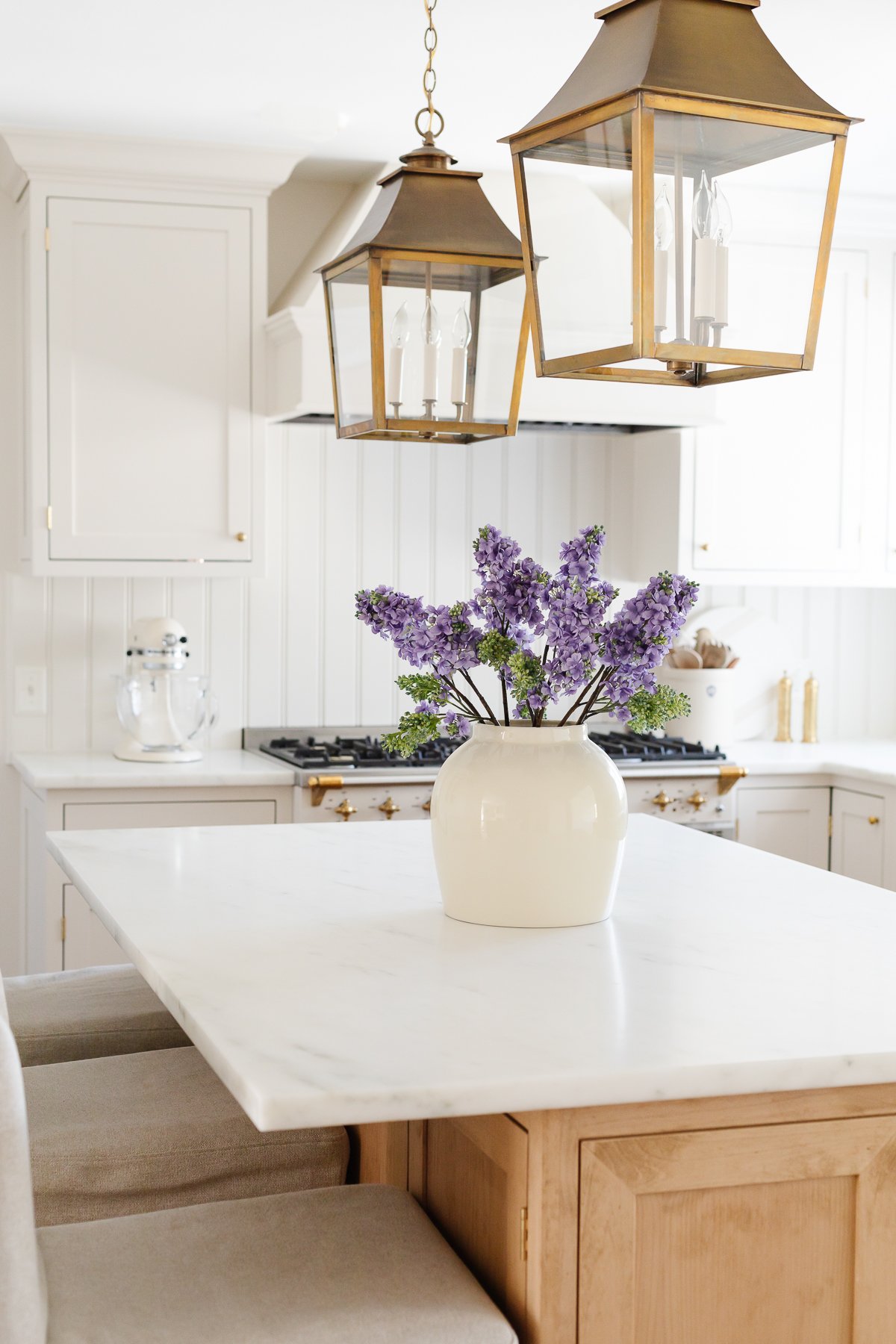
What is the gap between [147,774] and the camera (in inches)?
136

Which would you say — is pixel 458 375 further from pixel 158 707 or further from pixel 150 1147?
pixel 158 707

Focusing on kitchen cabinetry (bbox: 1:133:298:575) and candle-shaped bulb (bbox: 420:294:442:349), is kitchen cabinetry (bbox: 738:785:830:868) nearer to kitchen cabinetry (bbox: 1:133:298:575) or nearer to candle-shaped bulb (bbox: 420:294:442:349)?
kitchen cabinetry (bbox: 1:133:298:575)

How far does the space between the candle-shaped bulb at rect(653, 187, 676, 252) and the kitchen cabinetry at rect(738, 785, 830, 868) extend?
2722 mm

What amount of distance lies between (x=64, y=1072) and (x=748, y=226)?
1284 mm

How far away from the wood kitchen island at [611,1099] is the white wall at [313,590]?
238 cm

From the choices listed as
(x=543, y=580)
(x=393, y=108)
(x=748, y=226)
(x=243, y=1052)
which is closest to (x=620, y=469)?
(x=393, y=108)

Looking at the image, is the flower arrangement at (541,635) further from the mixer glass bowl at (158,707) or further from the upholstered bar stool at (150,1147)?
the mixer glass bowl at (158,707)

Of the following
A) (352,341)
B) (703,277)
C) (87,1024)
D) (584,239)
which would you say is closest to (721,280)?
(703,277)

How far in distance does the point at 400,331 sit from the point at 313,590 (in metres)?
2.42

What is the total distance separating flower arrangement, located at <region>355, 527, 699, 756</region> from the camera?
1.67m

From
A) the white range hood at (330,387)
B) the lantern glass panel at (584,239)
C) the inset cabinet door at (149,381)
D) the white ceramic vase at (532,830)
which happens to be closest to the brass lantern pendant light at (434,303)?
the lantern glass panel at (584,239)

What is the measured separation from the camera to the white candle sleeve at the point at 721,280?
1.30m

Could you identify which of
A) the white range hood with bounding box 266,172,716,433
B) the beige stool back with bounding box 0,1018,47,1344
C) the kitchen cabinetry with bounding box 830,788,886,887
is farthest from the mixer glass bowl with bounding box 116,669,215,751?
the beige stool back with bounding box 0,1018,47,1344

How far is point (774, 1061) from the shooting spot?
122 centimetres
